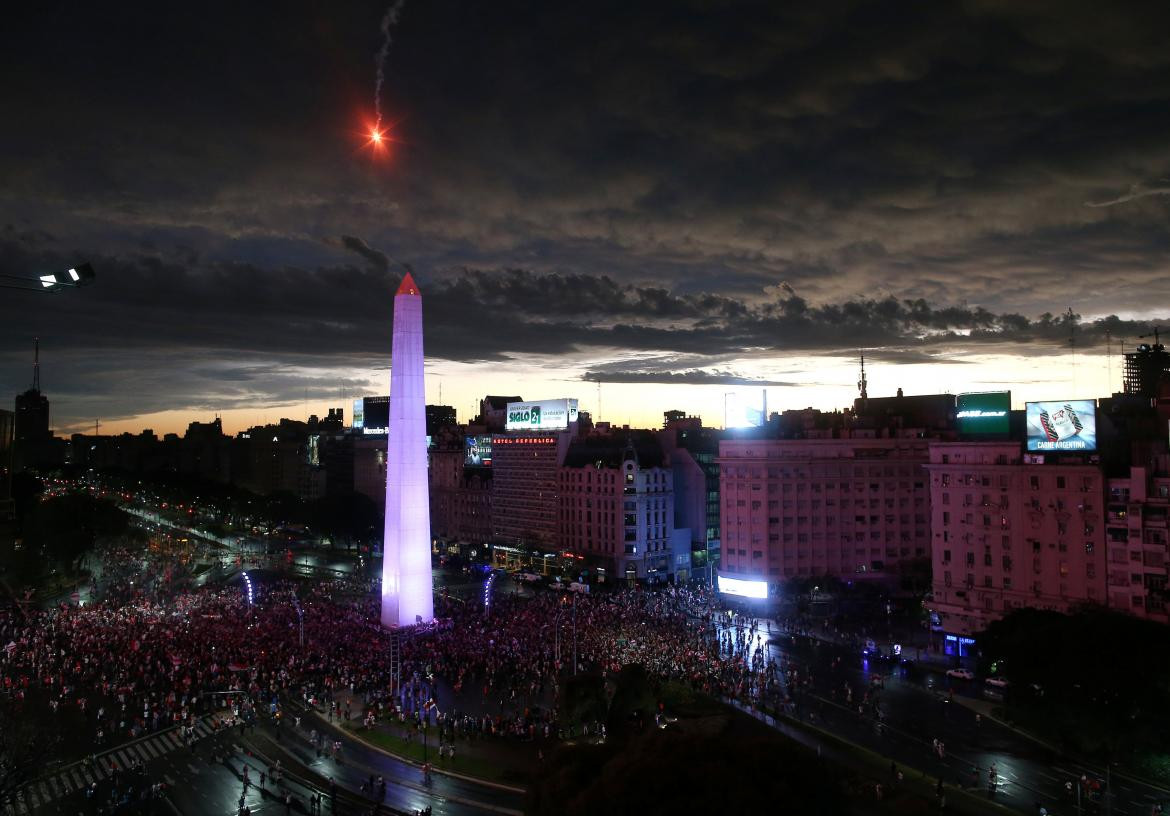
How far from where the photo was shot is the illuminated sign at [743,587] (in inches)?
2793

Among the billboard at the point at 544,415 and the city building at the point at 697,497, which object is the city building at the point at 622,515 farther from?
the billboard at the point at 544,415

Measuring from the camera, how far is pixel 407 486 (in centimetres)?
5306

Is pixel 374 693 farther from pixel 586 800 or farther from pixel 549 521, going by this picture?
pixel 549 521

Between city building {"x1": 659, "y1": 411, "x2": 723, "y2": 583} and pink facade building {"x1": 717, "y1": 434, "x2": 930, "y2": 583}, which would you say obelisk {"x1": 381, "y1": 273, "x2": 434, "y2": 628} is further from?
city building {"x1": 659, "y1": 411, "x2": 723, "y2": 583}

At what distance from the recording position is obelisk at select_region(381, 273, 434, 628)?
173ft

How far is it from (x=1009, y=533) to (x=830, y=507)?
76.6 ft

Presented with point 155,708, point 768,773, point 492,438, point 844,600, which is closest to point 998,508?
point 844,600

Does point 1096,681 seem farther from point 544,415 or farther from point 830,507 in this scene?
point 544,415

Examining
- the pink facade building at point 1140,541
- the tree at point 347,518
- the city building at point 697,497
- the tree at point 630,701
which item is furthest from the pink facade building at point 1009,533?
the tree at point 347,518

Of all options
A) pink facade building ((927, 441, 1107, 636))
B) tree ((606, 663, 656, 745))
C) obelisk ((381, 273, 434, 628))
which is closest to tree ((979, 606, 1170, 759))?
pink facade building ((927, 441, 1107, 636))

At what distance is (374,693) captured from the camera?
3762cm

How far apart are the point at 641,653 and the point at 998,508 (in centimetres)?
2666

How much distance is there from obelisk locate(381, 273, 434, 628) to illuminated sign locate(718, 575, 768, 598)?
30.6 m

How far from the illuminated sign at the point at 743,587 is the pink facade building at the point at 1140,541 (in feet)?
95.5
